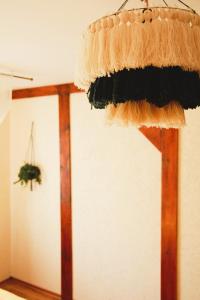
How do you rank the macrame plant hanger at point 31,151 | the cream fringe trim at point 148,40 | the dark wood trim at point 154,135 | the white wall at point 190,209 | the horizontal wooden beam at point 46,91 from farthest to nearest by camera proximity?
the macrame plant hanger at point 31,151 < the horizontal wooden beam at point 46,91 < the dark wood trim at point 154,135 < the white wall at point 190,209 < the cream fringe trim at point 148,40

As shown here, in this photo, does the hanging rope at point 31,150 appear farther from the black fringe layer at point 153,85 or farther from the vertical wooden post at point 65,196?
the black fringe layer at point 153,85

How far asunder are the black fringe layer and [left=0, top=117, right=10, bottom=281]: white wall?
137 inches

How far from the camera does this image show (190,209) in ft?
8.80

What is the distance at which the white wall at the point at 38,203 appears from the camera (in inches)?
146

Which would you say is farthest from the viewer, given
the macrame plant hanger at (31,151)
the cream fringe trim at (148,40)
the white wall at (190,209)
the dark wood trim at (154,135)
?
the macrame plant hanger at (31,151)

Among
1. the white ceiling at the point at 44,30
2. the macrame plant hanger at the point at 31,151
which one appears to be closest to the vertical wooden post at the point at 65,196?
the macrame plant hanger at the point at 31,151

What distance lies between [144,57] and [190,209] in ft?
7.20

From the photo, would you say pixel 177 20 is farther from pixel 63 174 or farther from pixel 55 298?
pixel 55 298

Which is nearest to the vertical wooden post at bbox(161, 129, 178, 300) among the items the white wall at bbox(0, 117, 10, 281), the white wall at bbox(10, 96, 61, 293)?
the white wall at bbox(10, 96, 61, 293)

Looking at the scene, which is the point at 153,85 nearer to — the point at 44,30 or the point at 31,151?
the point at 44,30

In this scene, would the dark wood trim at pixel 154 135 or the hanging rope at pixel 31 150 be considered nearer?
the dark wood trim at pixel 154 135

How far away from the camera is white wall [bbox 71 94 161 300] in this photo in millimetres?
2971

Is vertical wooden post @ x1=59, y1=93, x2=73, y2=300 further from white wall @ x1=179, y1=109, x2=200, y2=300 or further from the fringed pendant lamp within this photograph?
the fringed pendant lamp

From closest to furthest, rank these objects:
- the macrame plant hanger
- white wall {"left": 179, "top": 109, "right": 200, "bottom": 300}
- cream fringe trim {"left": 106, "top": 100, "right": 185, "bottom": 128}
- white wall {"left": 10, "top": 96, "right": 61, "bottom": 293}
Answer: cream fringe trim {"left": 106, "top": 100, "right": 185, "bottom": 128} → white wall {"left": 179, "top": 109, "right": 200, "bottom": 300} → white wall {"left": 10, "top": 96, "right": 61, "bottom": 293} → the macrame plant hanger
